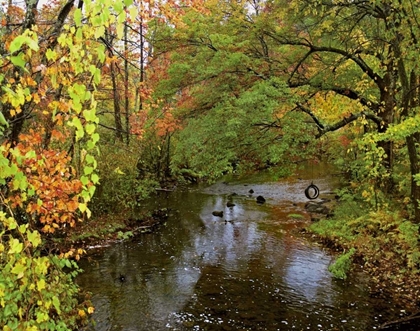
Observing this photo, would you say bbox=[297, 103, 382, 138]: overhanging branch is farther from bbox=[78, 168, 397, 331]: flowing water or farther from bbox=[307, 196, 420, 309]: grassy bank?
bbox=[78, 168, 397, 331]: flowing water

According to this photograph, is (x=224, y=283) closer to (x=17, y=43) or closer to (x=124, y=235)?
(x=124, y=235)

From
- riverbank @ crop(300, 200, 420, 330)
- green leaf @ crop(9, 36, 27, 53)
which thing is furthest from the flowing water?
green leaf @ crop(9, 36, 27, 53)

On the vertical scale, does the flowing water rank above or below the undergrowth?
below

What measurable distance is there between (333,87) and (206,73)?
502cm

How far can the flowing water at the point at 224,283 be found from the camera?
7.59 m

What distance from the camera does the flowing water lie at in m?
7.59

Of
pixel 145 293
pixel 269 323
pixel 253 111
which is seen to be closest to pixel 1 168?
pixel 269 323

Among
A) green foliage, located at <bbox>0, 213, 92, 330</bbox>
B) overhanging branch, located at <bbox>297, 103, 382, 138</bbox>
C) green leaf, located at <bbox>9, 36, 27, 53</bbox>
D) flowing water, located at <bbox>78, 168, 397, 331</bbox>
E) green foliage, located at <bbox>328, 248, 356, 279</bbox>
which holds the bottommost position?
flowing water, located at <bbox>78, 168, 397, 331</bbox>

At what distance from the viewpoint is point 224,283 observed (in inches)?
375

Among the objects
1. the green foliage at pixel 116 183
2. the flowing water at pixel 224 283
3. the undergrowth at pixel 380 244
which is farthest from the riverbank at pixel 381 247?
the green foliage at pixel 116 183

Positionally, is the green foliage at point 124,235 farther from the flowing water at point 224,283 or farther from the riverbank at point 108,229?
the flowing water at point 224,283

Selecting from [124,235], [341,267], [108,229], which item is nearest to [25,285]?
[341,267]

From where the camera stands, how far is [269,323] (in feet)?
24.7

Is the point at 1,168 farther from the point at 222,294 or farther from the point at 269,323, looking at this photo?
the point at 222,294
